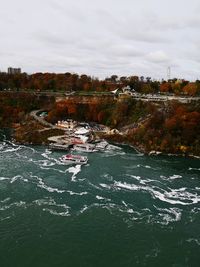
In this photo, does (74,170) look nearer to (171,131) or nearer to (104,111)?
(171,131)

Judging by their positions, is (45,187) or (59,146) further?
(59,146)

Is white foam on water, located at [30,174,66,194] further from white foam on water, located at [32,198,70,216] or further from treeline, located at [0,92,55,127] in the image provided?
treeline, located at [0,92,55,127]

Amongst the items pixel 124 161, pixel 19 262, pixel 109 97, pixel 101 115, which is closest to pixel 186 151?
pixel 124 161

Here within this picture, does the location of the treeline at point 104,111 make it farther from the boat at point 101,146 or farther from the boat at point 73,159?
the boat at point 73,159

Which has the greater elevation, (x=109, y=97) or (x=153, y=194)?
(x=109, y=97)

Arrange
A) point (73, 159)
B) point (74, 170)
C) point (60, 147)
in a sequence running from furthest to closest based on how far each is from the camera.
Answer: point (60, 147) < point (73, 159) < point (74, 170)

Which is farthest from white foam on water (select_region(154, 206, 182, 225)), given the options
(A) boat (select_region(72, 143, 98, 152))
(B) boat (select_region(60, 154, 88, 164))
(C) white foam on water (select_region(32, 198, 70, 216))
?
(A) boat (select_region(72, 143, 98, 152))

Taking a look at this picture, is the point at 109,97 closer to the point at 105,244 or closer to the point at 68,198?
the point at 68,198

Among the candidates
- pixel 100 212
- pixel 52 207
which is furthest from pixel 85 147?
pixel 100 212
